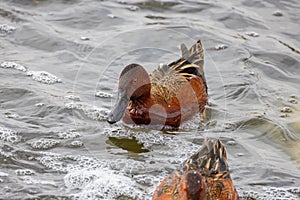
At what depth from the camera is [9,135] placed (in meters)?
9.02

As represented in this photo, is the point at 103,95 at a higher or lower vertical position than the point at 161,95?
lower

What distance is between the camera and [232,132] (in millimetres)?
9812

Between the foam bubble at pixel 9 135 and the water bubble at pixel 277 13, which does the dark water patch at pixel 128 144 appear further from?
the water bubble at pixel 277 13

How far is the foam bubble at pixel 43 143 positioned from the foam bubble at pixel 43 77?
1849 millimetres

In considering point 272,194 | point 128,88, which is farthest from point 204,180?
point 128,88

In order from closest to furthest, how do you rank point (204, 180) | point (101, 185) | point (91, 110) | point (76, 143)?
1. point (204, 180)
2. point (101, 185)
3. point (76, 143)
4. point (91, 110)

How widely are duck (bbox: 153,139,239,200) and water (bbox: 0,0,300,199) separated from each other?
1.43ft

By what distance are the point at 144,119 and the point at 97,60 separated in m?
2.25

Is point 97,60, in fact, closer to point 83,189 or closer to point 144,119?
point 144,119

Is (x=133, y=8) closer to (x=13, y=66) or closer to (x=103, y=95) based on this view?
(x=13, y=66)

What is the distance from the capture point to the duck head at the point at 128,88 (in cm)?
927

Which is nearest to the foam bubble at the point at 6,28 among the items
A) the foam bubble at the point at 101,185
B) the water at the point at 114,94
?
the water at the point at 114,94

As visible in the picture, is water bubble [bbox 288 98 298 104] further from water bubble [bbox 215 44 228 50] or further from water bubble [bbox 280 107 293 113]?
water bubble [bbox 215 44 228 50]

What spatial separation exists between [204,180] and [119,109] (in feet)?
6.67
